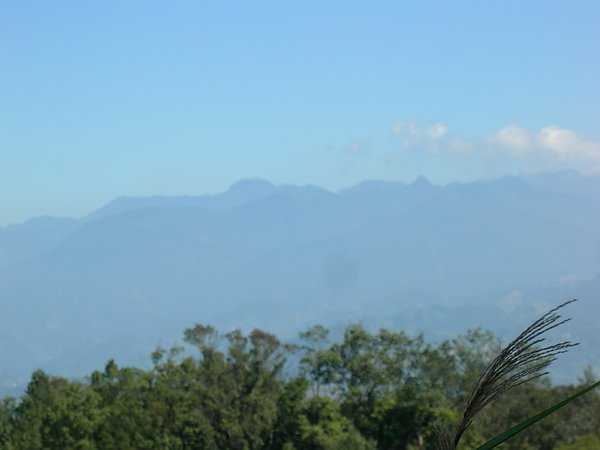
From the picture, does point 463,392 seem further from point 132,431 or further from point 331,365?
point 132,431

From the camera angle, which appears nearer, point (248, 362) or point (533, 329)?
point (533, 329)

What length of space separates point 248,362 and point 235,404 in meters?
1.90

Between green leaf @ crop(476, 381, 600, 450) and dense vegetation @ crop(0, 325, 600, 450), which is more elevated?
dense vegetation @ crop(0, 325, 600, 450)

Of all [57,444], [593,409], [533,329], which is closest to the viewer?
[533,329]

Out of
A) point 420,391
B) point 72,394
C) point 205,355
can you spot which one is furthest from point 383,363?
point 72,394

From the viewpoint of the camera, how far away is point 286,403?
36.0m

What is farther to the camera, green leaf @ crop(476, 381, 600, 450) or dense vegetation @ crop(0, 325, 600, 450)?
dense vegetation @ crop(0, 325, 600, 450)

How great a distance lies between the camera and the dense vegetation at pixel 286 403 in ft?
112

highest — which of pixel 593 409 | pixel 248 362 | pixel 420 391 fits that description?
pixel 248 362

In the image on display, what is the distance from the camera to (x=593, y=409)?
35750 millimetres

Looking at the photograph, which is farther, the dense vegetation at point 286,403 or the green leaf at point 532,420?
the dense vegetation at point 286,403

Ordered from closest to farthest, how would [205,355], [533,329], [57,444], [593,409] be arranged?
1. [533,329]
2. [57,444]
3. [593,409]
4. [205,355]

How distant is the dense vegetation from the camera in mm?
34062

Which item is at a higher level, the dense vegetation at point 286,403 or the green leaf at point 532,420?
the dense vegetation at point 286,403
